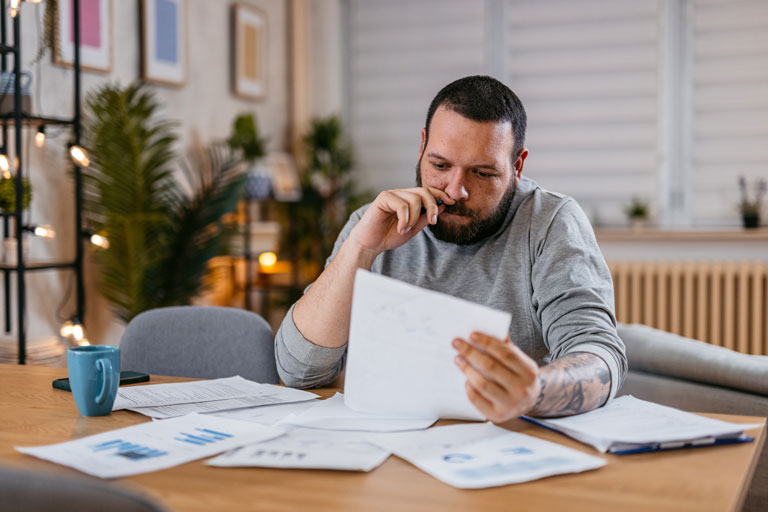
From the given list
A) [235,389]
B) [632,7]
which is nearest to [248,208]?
[632,7]

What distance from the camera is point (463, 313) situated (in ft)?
3.31

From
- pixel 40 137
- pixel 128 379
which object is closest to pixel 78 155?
pixel 40 137

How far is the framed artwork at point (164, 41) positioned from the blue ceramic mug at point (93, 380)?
2.53 metres

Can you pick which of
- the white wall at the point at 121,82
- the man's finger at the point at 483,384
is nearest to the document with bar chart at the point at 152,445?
the man's finger at the point at 483,384

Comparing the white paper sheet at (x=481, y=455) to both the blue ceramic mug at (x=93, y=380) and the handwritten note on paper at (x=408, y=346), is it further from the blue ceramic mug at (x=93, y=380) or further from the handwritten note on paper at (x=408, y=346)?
the blue ceramic mug at (x=93, y=380)

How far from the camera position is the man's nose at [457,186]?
5.13 ft

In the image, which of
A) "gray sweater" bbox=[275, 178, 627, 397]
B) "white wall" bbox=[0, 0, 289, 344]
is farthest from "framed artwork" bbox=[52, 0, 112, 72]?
"gray sweater" bbox=[275, 178, 627, 397]

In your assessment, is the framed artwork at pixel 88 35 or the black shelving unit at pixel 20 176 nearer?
the black shelving unit at pixel 20 176

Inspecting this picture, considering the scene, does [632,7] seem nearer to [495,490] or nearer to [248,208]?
[248,208]

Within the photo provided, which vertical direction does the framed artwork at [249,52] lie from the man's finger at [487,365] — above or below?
above

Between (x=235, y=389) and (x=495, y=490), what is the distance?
63 centimetres

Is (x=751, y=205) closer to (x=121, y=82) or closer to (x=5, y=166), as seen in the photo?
(x=121, y=82)

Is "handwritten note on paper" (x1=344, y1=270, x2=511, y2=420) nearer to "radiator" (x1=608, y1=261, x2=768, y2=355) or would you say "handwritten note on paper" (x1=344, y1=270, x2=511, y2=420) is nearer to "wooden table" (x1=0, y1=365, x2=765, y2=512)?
"wooden table" (x1=0, y1=365, x2=765, y2=512)

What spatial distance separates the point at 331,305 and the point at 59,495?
3.24ft
